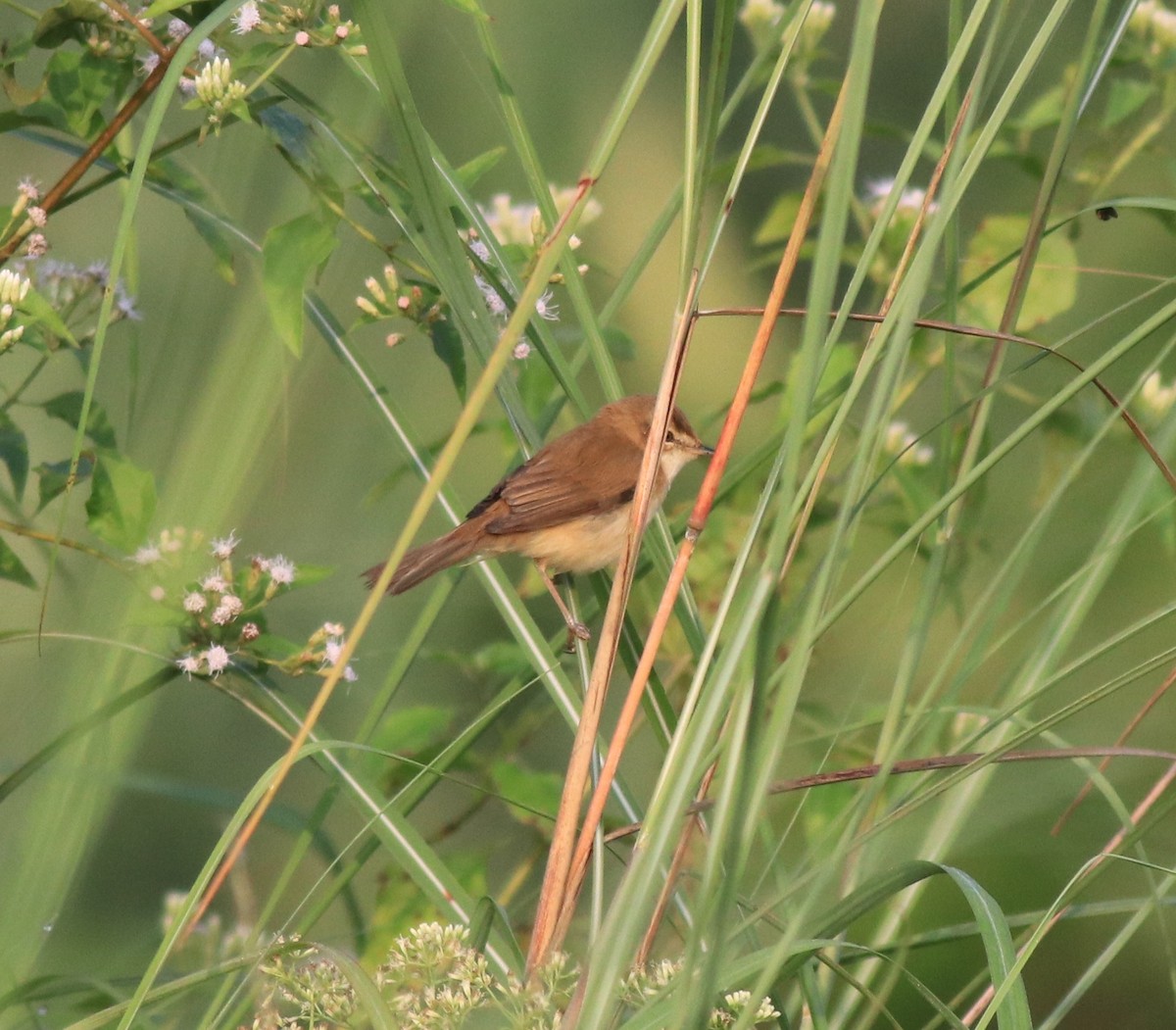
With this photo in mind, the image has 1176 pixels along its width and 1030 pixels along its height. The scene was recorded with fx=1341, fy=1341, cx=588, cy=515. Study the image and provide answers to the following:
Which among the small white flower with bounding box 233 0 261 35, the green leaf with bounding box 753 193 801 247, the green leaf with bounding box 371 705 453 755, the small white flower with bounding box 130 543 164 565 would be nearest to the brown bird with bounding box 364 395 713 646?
Result: the green leaf with bounding box 371 705 453 755

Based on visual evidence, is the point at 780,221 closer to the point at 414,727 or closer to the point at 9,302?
the point at 414,727

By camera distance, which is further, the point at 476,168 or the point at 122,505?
the point at 476,168

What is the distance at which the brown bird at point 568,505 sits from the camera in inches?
113

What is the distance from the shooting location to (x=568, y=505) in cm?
322

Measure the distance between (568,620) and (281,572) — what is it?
682mm

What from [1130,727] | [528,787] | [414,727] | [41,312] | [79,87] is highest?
[79,87]

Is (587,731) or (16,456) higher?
(16,456)

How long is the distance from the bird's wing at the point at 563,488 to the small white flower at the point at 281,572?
87 cm

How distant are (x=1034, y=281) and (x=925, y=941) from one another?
192cm

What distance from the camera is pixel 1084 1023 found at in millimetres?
3867

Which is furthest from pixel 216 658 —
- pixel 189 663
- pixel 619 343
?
pixel 619 343

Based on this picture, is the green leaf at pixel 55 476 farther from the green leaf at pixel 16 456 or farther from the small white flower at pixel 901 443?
the small white flower at pixel 901 443

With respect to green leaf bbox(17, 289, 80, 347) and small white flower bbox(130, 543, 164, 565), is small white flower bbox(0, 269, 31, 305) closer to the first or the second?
green leaf bbox(17, 289, 80, 347)

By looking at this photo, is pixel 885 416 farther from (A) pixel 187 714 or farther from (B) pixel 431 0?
(A) pixel 187 714
